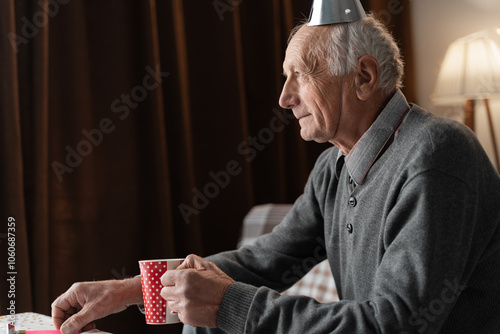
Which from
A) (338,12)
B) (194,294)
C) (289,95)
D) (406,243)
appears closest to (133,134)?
(289,95)

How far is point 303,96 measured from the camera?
119 centimetres

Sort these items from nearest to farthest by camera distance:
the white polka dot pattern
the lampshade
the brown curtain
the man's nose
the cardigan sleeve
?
the cardigan sleeve
the white polka dot pattern
the man's nose
the brown curtain
the lampshade

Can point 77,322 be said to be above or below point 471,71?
below

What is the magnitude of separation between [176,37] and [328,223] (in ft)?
3.83

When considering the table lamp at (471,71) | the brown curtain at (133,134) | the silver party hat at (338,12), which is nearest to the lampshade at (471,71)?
the table lamp at (471,71)

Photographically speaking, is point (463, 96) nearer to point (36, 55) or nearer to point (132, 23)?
point (132, 23)

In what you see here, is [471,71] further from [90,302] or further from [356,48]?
[90,302]

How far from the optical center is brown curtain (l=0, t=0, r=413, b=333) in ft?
6.01

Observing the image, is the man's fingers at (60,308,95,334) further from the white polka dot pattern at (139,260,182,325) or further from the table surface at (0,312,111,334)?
the white polka dot pattern at (139,260,182,325)

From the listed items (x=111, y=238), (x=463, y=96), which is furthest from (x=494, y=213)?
(x=111, y=238)

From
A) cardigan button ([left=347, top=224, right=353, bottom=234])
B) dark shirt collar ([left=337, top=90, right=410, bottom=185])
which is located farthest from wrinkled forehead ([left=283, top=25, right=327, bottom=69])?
cardigan button ([left=347, top=224, right=353, bottom=234])

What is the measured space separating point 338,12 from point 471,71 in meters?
1.11

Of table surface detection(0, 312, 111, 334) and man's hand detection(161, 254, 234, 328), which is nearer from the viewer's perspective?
man's hand detection(161, 254, 234, 328)

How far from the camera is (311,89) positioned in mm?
1168
